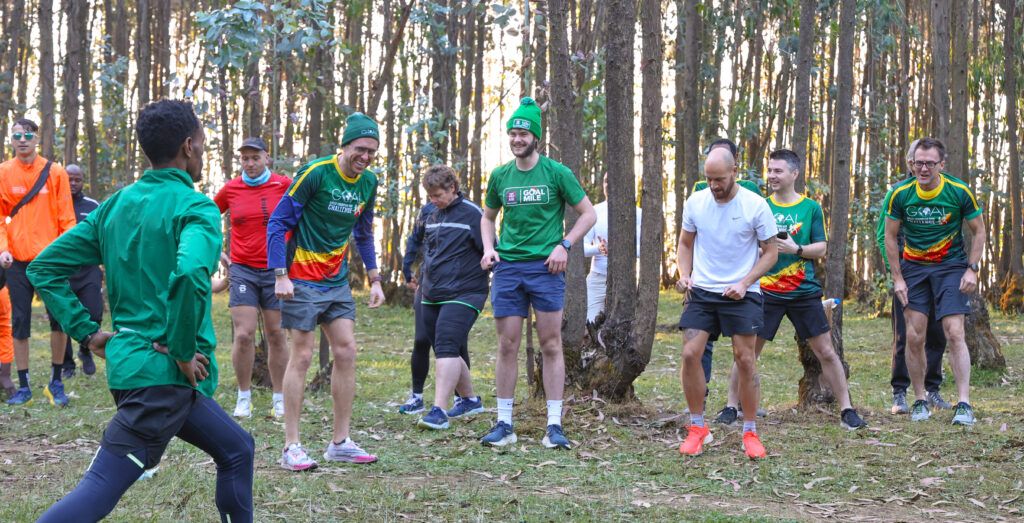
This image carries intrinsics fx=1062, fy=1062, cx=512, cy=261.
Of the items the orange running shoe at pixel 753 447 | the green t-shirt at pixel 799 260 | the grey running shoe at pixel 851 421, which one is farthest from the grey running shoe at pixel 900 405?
the orange running shoe at pixel 753 447

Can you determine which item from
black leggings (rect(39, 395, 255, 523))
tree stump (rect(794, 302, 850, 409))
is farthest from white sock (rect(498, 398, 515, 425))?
black leggings (rect(39, 395, 255, 523))

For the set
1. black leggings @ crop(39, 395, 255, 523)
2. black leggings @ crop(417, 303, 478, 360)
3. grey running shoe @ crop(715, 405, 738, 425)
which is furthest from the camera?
grey running shoe @ crop(715, 405, 738, 425)

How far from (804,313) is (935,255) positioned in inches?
49.4

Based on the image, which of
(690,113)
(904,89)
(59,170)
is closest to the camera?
(59,170)

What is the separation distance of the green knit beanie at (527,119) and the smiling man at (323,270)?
1.02 m

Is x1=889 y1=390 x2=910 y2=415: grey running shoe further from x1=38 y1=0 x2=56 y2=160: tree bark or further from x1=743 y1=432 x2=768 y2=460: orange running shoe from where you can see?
x1=38 y1=0 x2=56 y2=160: tree bark

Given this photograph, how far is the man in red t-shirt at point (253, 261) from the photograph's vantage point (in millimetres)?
7805

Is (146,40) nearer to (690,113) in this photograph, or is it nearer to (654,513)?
(690,113)

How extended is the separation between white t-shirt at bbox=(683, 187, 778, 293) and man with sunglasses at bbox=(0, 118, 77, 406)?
17.6 feet

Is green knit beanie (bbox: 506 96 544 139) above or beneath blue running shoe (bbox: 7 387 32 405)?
above

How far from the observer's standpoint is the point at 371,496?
17.5 ft

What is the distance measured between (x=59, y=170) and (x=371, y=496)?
515 cm

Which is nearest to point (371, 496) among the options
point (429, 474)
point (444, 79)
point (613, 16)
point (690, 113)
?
point (429, 474)

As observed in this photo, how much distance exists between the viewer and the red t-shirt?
25.6 feet
